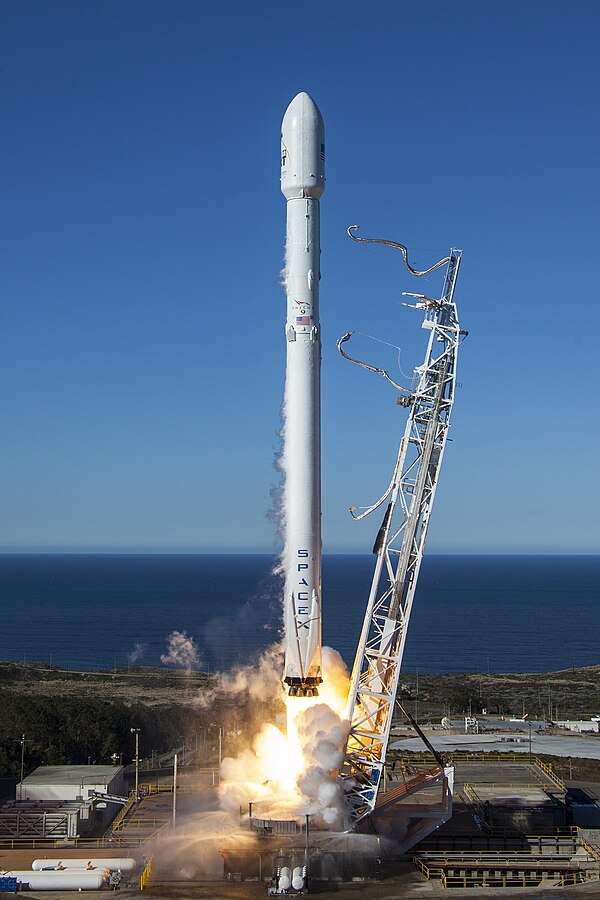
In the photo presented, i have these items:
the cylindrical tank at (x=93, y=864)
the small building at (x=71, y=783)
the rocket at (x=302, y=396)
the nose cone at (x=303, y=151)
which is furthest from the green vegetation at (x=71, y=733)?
Result: the nose cone at (x=303, y=151)

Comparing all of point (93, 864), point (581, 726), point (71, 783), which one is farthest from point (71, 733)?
point (581, 726)

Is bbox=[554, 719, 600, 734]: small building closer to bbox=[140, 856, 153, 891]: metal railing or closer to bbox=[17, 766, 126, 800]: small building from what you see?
bbox=[17, 766, 126, 800]: small building

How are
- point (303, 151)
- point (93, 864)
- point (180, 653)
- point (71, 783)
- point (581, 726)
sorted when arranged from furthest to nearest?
point (180, 653) < point (581, 726) < point (71, 783) < point (303, 151) < point (93, 864)

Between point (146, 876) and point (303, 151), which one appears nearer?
point (146, 876)

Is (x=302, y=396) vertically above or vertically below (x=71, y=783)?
above

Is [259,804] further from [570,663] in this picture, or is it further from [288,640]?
[570,663]

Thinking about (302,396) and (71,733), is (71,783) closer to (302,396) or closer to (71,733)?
(71,733)

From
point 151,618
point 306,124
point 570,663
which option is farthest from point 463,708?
point 151,618

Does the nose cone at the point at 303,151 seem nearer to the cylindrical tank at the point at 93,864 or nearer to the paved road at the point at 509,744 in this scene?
the cylindrical tank at the point at 93,864
